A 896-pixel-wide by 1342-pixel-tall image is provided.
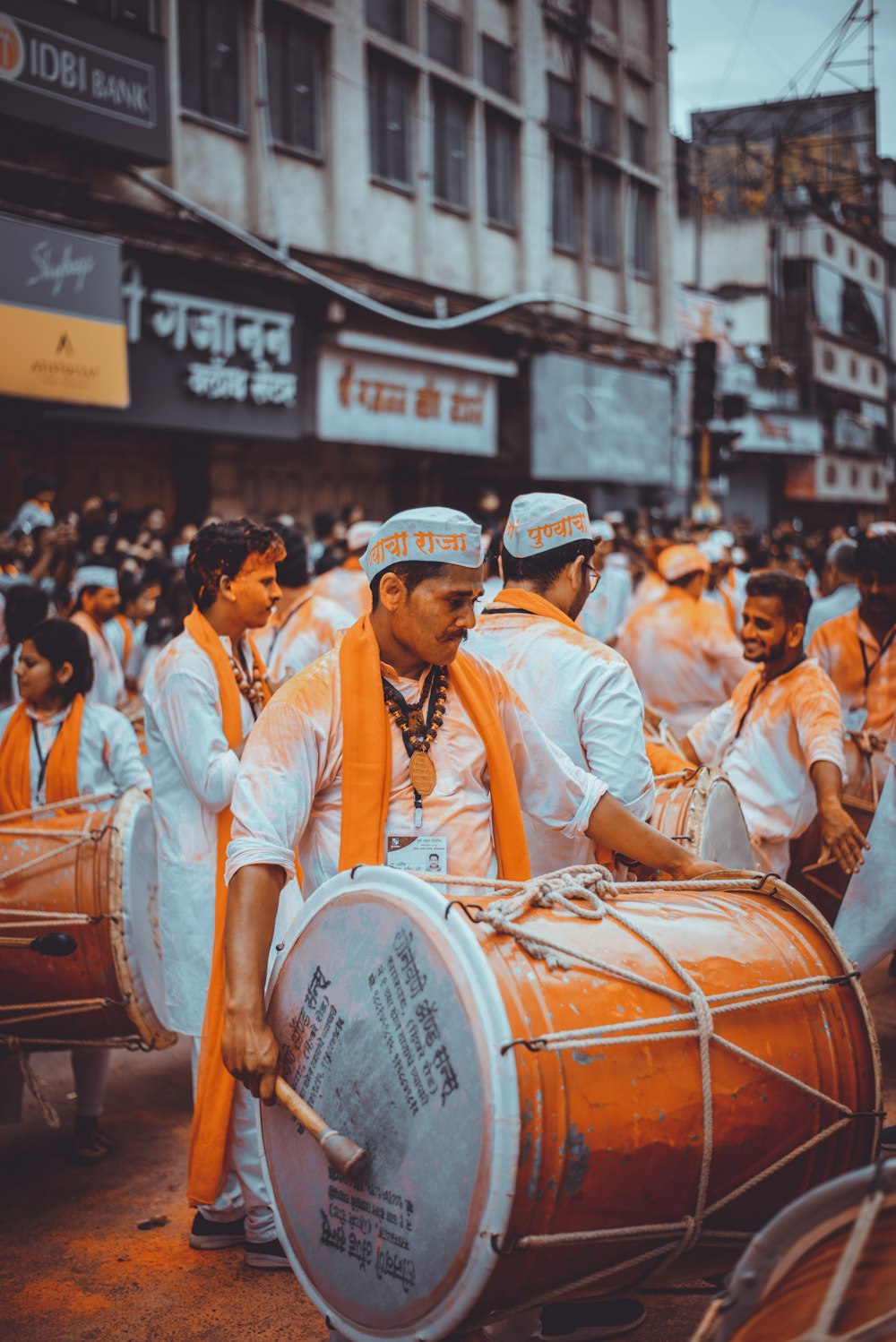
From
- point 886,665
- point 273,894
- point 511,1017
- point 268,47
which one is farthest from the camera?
point 268,47

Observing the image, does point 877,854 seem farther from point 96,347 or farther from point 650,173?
point 650,173

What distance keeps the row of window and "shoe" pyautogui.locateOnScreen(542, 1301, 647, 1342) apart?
1306cm

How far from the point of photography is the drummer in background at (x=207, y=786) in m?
3.57

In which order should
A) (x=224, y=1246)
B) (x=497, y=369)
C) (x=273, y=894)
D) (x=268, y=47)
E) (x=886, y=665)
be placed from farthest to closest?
1. (x=497, y=369)
2. (x=268, y=47)
3. (x=886, y=665)
4. (x=224, y=1246)
5. (x=273, y=894)

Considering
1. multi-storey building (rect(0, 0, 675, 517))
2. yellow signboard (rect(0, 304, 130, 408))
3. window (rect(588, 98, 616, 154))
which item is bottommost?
yellow signboard (rect(0, 304, 130, 408))

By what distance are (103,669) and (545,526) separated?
430 centimetres

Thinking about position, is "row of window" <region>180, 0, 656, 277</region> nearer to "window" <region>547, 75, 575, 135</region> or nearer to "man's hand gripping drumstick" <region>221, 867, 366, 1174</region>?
"window" <region>547, 75, 575, 135</region>

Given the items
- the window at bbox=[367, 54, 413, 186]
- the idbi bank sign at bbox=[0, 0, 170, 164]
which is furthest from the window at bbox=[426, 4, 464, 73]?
the idbi bank sign at bbox=[0, 0, 170, 164]

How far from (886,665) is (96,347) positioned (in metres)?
8.27

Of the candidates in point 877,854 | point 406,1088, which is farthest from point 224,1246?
point 877,854

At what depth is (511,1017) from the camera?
2072 millimetres

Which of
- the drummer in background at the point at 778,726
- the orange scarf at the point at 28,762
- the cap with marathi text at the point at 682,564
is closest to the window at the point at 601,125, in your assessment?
the cap with marathi text at the point at 682,564

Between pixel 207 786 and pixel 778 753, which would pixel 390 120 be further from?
pixel 207 786

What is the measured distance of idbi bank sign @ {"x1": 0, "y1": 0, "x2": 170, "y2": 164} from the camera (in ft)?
34.4
